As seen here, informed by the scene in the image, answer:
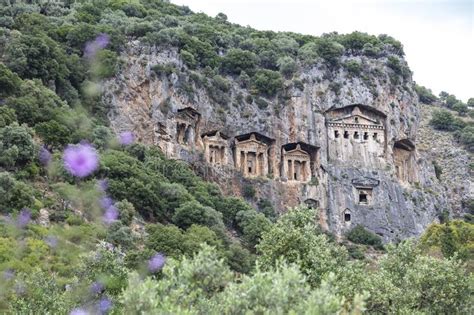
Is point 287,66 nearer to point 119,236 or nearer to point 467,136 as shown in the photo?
point 467,136

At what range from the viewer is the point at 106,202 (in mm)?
54125

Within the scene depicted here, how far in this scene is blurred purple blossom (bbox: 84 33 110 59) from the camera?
7762cm

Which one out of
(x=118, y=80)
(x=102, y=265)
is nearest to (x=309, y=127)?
(x=118, y=80)

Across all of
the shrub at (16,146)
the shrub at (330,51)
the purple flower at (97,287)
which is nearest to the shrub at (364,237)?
the shrub at (330,51)

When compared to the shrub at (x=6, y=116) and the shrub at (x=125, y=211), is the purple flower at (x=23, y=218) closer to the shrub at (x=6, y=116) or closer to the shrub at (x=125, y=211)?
the shrub at (x=125, y=211)

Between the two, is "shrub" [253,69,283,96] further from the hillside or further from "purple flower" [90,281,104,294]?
"purple flower" [90,281,104,294]

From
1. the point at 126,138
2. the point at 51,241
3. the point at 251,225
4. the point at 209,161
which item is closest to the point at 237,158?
the point at 209,161

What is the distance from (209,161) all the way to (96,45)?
18.5 m

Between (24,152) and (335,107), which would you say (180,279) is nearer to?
(24,152)

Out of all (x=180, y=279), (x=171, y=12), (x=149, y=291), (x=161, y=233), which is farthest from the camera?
(x=171, y=12)

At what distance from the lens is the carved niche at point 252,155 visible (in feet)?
269

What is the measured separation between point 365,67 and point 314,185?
64.7 ft

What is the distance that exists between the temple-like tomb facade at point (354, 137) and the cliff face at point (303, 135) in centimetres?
13

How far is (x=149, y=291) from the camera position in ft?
66.5
